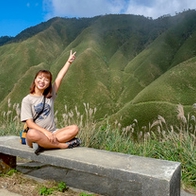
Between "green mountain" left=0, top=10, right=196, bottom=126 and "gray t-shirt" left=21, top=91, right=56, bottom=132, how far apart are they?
34.1 meters

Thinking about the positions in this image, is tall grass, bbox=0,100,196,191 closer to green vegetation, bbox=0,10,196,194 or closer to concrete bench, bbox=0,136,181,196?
concrete bench, bbox=0,136,181,196

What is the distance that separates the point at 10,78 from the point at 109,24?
138 feet

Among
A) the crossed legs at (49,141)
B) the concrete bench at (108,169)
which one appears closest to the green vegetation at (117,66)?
the concrete bench at (108,169)

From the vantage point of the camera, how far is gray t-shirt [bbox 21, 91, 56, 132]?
3924 millimetres

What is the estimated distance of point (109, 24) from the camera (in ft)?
329

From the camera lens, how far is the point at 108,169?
302cm

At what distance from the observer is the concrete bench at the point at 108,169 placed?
278 cm

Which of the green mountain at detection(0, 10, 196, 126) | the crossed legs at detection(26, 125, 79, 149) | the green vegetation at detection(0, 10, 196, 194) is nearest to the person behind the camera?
the crossed legs at detection(26, 125, 79, 149)

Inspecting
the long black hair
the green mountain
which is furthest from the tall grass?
the green mountain

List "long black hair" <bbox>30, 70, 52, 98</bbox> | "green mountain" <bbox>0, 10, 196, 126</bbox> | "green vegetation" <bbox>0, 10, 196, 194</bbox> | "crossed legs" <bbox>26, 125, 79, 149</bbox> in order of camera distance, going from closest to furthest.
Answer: "crossed legs" <bbox>26, 125, 79, 149</bbox> → "long black hair" <bbox>30, 70, 52, 98</bbox> → "green vegetation" <bbox>0, 10, 196, 194</bbox> → "green mountain" <bbox>0, 10, 196, 126</bbox>

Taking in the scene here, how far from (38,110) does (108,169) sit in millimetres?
1535

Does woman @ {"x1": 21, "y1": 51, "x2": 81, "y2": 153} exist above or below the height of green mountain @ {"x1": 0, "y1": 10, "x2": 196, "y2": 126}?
below

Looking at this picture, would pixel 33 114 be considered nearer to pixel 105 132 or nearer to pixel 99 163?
pixel 99 163

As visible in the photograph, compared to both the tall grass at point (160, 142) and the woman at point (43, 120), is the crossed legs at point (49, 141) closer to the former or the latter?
the woman at point (43, 120)
